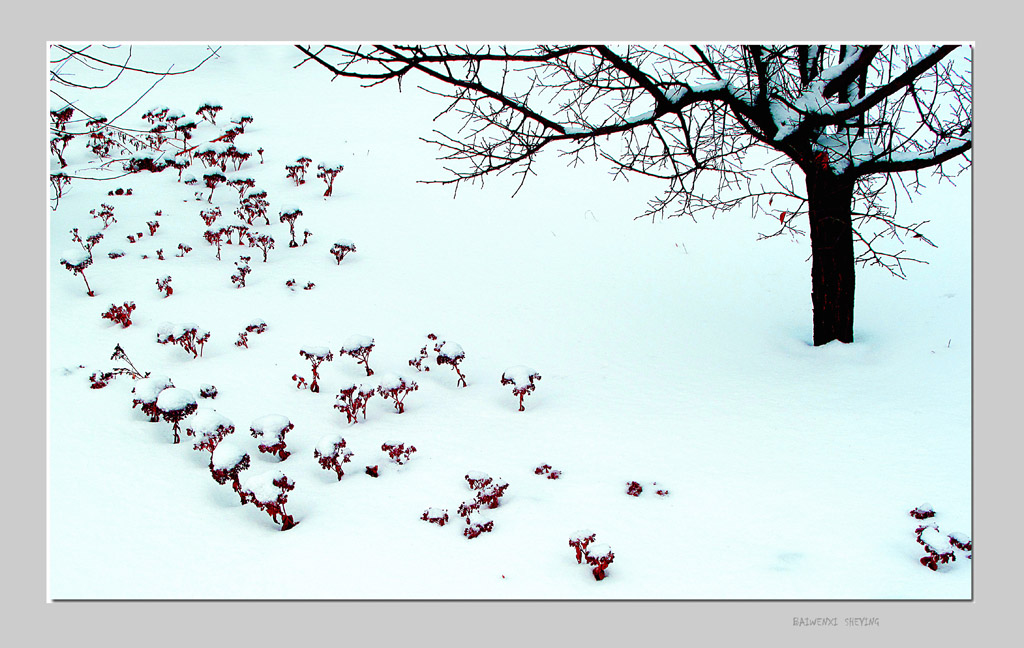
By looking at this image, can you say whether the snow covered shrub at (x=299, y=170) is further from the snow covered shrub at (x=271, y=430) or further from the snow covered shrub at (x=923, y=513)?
the snow covered shrub at (x=923, y=513)

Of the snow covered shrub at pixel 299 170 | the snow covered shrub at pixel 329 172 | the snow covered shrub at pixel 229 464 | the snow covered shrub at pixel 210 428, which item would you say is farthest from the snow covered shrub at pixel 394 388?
the snow covered shrub at pixel 299 170

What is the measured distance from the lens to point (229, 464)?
11.9 feet

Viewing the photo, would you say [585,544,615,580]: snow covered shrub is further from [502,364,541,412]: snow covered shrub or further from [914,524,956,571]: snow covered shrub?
[502,364,541,412]: snow covered shrub

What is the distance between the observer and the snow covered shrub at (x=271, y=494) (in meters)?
3.59

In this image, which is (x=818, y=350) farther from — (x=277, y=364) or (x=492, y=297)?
(x=277, y=364)

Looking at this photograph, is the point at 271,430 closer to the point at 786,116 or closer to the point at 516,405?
the point at 516,405

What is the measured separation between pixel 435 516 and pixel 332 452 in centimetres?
80

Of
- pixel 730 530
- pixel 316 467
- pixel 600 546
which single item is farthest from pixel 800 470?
pixel 316 467

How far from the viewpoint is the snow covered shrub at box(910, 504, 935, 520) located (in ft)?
12.1

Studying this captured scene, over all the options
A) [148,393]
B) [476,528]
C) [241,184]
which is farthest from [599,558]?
[241,184]

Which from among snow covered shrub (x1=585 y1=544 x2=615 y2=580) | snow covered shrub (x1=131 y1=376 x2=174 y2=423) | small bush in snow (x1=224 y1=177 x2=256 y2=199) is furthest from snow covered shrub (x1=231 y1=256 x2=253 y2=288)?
snow covered shrub (x1=585 y1=544 x2=615 y2=580)

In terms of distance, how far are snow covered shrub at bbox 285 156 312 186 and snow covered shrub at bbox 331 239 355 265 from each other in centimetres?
261

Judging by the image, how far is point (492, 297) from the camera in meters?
7.18

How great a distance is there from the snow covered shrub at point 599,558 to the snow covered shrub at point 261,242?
5.77 metres
